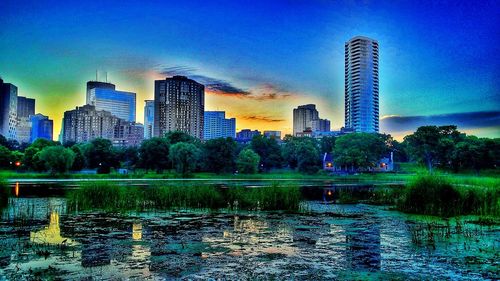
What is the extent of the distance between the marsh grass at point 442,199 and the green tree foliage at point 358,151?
271 feet

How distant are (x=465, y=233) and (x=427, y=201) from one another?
7.19 meters

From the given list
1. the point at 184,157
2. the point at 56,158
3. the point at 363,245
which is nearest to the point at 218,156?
the point at 184,157

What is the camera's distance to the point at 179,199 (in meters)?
25.8

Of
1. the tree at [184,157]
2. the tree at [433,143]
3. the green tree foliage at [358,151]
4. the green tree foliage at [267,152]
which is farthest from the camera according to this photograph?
the green tree foliage at [267,152]

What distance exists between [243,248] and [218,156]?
82048 millimetres

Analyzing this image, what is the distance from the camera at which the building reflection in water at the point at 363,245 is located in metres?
11.4

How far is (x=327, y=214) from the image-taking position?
73.4ft

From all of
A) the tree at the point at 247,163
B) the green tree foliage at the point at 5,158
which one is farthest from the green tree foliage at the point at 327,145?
the green tree foliage at the point at 5,158

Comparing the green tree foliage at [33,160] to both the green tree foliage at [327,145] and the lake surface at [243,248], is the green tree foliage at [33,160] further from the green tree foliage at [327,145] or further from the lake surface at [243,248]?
the green tree foliage at [327,145]

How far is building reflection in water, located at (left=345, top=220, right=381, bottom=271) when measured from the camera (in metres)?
11.4

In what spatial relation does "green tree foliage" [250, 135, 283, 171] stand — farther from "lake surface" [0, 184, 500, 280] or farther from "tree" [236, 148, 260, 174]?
"lake surface" [0, 184, 500, 280]

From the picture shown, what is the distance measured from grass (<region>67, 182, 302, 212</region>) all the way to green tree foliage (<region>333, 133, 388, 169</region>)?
8336 centimetres

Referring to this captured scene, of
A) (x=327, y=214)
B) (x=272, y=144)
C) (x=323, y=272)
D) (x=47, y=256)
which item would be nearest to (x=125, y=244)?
(x=47, y=256)

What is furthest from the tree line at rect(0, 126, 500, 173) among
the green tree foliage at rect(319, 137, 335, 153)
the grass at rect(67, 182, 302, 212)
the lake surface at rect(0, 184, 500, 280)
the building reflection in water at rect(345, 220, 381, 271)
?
the building reflection in water at rect(345, 220, 381, 271)
